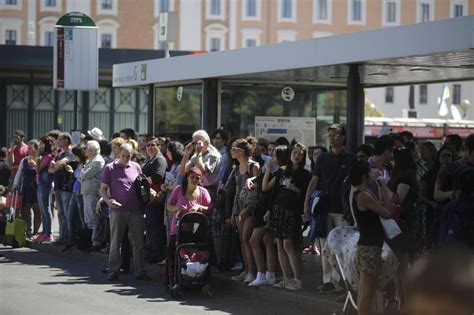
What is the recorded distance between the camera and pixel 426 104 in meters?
92.2

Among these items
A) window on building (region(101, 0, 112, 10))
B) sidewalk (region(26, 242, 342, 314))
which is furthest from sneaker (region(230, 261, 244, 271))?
window on building (region(101, 0, 112, 10))

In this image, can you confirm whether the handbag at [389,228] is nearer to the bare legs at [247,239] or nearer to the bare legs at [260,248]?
the bare legs at [260,248]

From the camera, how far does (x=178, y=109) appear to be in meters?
19.4

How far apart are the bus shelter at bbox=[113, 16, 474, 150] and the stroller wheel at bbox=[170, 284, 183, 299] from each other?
392 centimetres

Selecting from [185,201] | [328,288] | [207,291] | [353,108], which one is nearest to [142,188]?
[185,201]

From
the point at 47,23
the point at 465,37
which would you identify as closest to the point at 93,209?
the point at 465,37

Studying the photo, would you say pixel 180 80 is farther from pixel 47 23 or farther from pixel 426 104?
pixel 426 104

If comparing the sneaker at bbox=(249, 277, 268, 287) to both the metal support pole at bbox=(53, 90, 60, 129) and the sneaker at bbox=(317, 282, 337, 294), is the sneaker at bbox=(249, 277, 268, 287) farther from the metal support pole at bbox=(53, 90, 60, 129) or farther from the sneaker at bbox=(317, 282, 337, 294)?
the metal support pole at bbox=(53, 90, 60, 129)

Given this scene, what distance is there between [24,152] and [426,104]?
76.2 meters

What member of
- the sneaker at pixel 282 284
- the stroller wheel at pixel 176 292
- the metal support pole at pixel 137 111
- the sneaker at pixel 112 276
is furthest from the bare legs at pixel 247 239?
the metal support pole at pixel 137 111

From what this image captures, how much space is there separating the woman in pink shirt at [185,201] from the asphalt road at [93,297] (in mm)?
546

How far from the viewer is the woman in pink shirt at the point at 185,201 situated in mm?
11859

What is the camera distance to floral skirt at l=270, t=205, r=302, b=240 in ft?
36.0

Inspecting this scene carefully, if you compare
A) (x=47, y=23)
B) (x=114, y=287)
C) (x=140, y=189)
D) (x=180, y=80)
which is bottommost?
(x=114, y=287)
